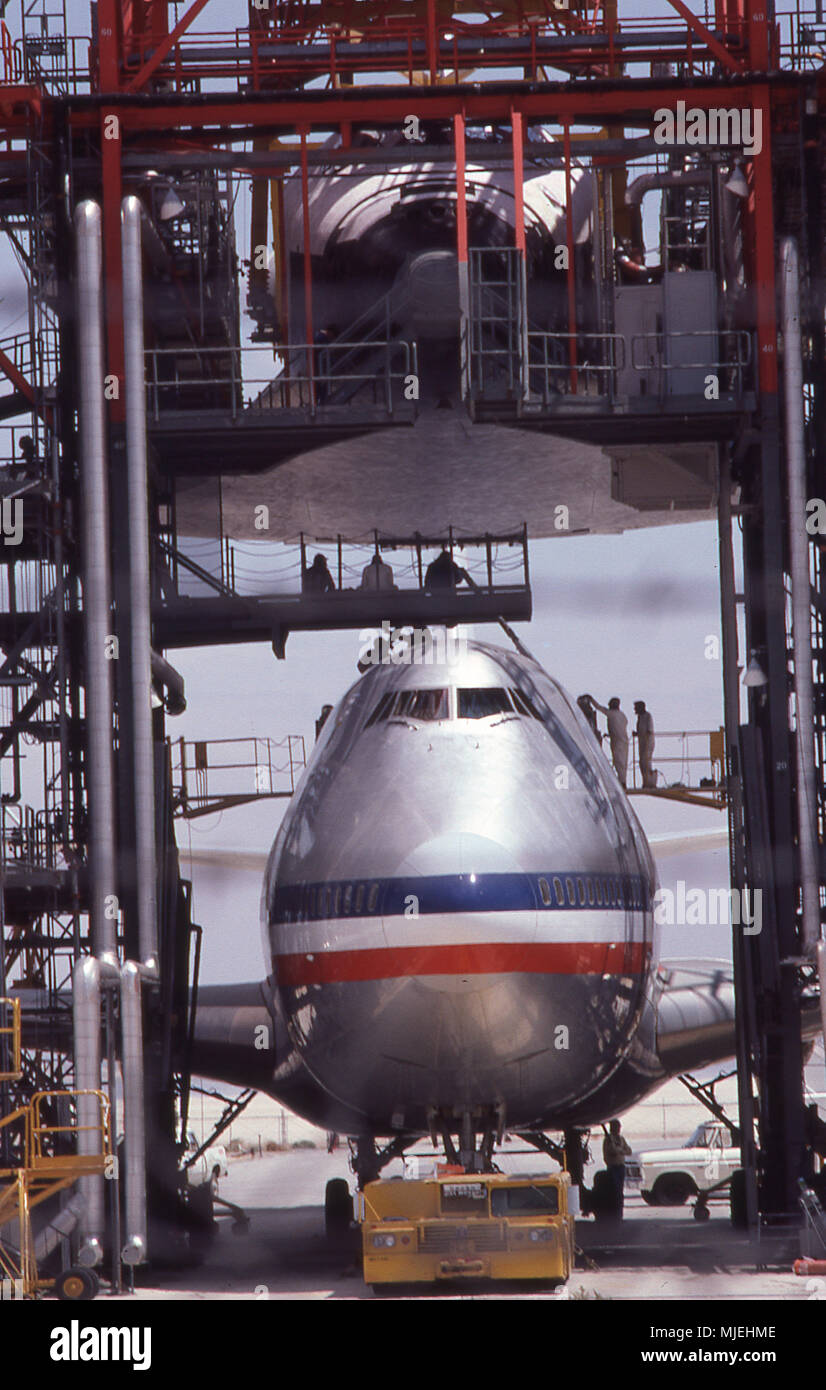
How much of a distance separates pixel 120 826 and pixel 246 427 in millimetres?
5632

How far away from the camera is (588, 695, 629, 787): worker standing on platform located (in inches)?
1364

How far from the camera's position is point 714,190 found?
3212 cm

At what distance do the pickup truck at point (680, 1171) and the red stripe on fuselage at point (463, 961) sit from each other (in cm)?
1798

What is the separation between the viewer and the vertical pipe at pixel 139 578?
28.6 meters

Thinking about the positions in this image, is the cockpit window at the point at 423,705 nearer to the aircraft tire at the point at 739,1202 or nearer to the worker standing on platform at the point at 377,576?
the worker standing on platform at the point at 377,576

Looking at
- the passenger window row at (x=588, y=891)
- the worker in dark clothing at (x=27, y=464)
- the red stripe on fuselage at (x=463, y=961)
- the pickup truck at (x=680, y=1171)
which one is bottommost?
the pickup truck at (x=680, y=1171)

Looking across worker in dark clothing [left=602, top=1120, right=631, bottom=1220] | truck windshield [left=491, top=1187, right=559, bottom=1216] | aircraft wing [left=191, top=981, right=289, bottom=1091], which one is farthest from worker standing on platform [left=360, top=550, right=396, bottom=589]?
truck windshield [left=491, top=1187, right=559, bottom=1216]

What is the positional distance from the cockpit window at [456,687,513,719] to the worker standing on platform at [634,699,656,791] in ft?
30.3

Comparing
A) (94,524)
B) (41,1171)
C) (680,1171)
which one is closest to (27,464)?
(94,524)

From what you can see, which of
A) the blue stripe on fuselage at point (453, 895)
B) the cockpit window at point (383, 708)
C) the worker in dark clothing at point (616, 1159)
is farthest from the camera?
the worker in dark clothing at point (616, 1159)

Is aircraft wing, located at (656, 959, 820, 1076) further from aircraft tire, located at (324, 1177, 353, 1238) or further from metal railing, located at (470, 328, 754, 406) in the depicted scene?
metal railing, located at (470, 328, 754, 406)

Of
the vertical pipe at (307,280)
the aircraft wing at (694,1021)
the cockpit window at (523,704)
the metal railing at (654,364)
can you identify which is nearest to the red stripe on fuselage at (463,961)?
the cockpit window at (523,704)

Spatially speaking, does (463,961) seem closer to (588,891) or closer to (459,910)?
(459,910)
